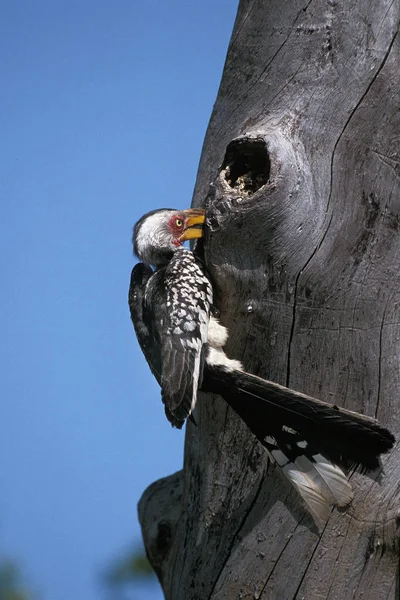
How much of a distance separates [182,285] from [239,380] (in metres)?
0.47

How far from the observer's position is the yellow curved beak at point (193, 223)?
3.10m

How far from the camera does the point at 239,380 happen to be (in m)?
2.71

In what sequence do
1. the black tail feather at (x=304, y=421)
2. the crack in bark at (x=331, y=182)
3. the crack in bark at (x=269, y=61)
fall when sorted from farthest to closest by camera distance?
the crack in bark at (x=269, y=61) → the crack in bark at (x=331, y=182) → the black tail feather at (x=304, y=421)

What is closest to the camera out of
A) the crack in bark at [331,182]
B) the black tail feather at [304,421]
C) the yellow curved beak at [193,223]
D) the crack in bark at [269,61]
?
the black tail feather at [304,421]

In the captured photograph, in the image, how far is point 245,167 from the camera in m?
2.85

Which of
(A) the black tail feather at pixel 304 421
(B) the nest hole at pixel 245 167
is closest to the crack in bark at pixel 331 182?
(A) the black tail feather at pixel 304 421

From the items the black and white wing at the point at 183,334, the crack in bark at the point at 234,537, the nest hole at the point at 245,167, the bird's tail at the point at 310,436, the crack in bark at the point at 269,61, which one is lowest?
the crack in bark at the point at 234,537

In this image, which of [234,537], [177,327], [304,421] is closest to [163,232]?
[177,327]

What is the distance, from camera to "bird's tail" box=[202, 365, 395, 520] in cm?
251

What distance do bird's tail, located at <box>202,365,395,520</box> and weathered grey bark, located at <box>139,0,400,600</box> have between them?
0.08 m

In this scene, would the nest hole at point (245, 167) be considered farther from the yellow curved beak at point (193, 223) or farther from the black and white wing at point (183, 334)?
the black and white wing at point (183, 334)

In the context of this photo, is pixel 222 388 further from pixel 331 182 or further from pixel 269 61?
pixel 269 61

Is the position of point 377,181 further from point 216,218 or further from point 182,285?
point 182,285

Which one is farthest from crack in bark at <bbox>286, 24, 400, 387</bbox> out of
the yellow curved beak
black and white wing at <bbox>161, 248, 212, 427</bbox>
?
the yellow curved beak
